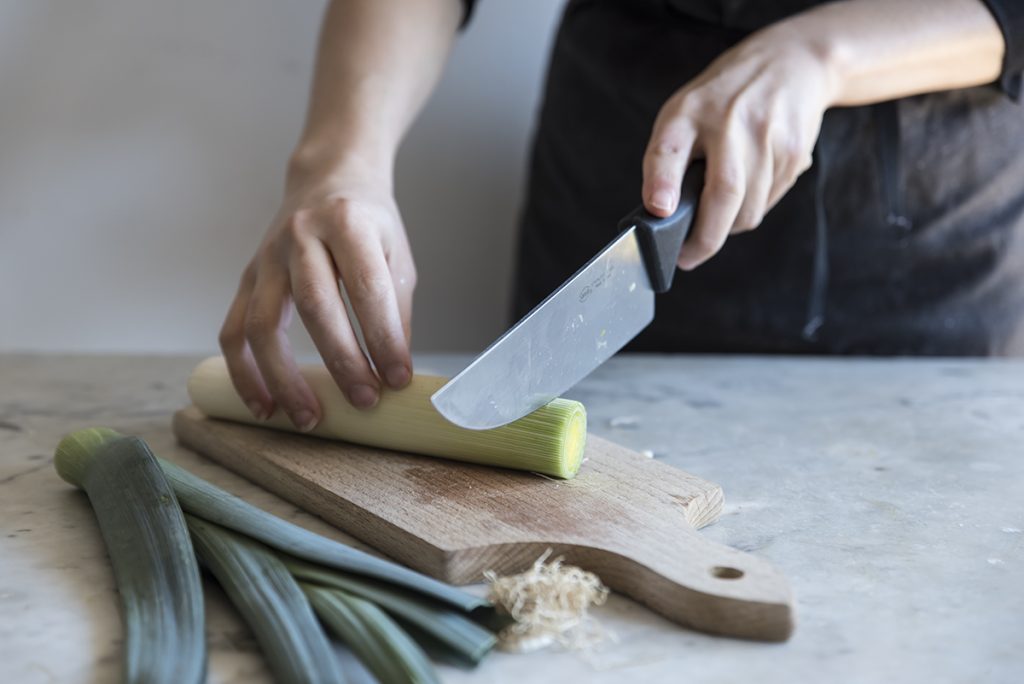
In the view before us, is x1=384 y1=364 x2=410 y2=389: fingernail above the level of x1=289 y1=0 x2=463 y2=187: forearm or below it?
below

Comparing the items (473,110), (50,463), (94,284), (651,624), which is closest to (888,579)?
(651,624)

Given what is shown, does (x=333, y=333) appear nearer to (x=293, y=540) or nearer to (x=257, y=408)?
(x=257, y=408)

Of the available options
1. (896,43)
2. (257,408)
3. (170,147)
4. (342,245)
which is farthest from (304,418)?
(170,147)

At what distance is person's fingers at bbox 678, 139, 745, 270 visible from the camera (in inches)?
48.7

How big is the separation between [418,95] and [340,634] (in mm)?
1090

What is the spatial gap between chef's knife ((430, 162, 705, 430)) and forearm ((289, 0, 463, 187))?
440mm

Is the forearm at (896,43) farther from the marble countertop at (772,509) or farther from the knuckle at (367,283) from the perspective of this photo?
the knuckle at (367,283)

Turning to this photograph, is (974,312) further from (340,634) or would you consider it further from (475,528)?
(340,634)

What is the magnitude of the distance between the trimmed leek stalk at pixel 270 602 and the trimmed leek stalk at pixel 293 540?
0.01 meters

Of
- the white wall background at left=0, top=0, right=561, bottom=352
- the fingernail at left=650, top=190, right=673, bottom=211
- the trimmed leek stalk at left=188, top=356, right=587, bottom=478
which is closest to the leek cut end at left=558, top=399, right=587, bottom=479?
the trimmed leek stalk at left=188, top=356, right=587, bottom=478

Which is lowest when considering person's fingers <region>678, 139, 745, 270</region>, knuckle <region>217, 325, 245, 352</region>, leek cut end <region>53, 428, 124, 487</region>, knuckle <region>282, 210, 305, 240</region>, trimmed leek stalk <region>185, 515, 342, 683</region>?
leek cut end <region>53, 428, 124, 487</region>

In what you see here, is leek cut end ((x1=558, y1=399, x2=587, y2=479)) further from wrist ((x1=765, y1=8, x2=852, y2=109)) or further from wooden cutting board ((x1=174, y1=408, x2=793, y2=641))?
wrist ((x1=765, y1=8, x2=852, y2=109))

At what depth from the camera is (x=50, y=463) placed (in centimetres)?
121

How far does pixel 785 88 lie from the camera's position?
4.26 ft
